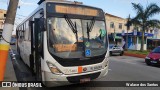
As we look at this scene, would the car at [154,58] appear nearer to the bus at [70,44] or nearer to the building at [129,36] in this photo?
the building at [129,36]

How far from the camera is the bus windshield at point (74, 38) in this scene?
733 cm

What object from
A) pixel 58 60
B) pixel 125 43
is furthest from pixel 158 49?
pixel 125 43

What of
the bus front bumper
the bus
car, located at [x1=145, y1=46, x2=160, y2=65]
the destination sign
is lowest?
car, located at [x1=145, y1=46, x2=160, y2=65]

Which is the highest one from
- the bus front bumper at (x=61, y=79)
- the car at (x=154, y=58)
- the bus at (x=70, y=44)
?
the bus at (x=70, y=44)

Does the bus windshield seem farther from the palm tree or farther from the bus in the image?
the palm tree

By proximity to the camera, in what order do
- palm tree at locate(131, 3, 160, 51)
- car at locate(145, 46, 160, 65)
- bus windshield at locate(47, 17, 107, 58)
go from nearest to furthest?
bus windshield at locate(47, 17, 107, 58) < car at locate(145, 46, 160, 65) < palm tree at locate(131, 3, 160, 51)

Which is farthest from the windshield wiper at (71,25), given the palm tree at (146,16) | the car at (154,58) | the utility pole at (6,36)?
the palm tree at (146,16)

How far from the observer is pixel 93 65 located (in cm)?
772

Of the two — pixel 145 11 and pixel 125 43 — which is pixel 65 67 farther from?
pixel 125 43

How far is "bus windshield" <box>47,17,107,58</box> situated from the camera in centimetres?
733

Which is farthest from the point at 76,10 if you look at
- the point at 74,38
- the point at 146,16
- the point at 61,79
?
the point at 146,16

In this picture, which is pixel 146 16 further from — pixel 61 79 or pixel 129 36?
pixel 61 79

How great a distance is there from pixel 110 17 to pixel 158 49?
41.9 metres

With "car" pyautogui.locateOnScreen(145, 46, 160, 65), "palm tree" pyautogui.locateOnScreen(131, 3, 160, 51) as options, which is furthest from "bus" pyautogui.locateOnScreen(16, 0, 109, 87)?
"palm tree" pyautogui.locateOnScreen(131, 3, 160, 51)
